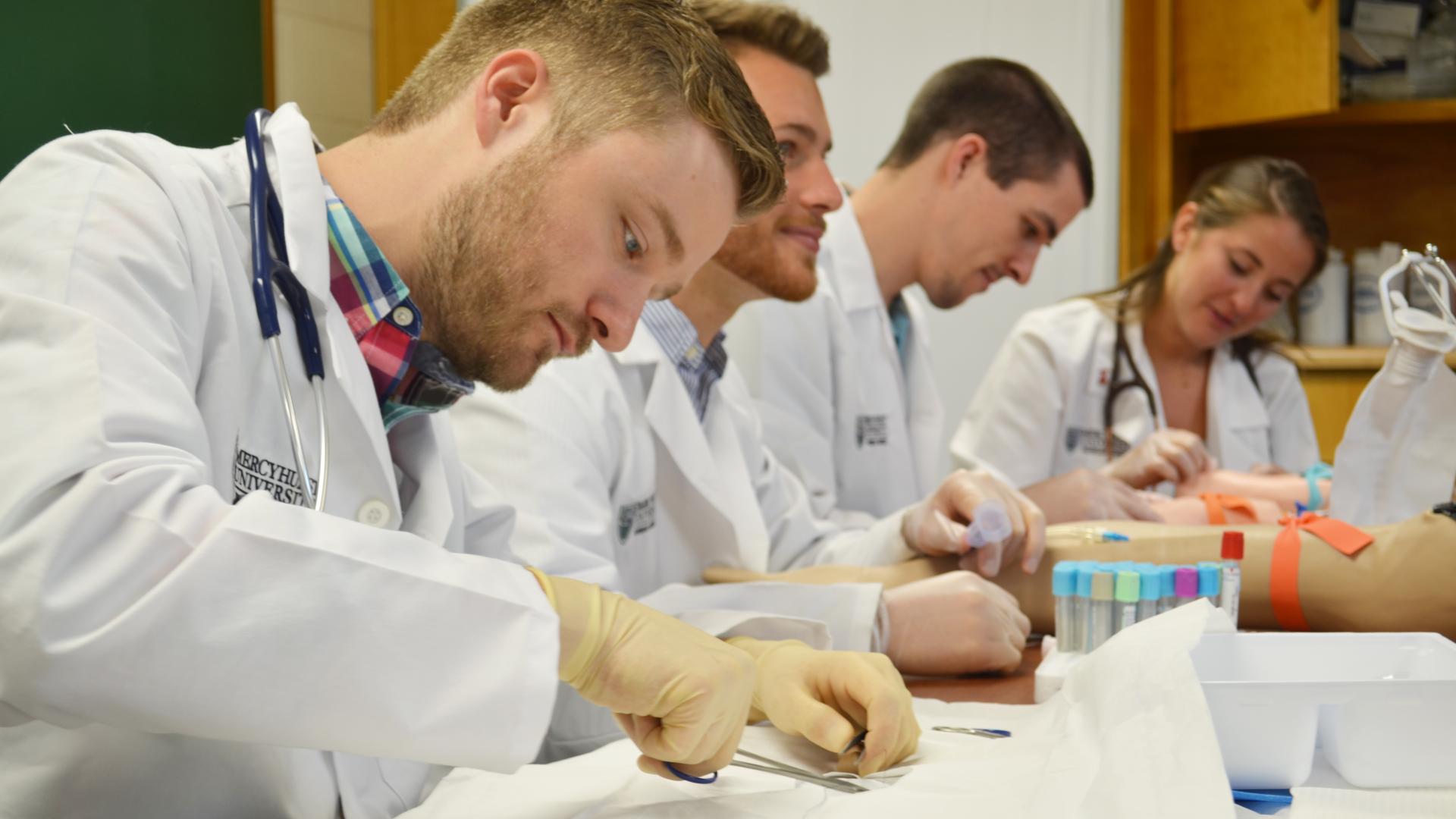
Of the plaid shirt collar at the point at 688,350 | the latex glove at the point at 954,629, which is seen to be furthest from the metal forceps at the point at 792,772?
the plaid shirt collar at the point at 688,350

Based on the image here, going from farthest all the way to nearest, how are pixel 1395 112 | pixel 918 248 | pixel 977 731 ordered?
pixel 1395 112
pixel 918 248
pixel 977 731

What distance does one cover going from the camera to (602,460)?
1500 millimetres

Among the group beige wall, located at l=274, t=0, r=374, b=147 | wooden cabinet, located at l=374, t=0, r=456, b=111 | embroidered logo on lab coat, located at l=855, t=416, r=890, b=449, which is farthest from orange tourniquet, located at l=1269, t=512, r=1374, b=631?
wooden cabinet, located at l=374, t=0, r=456, b=111

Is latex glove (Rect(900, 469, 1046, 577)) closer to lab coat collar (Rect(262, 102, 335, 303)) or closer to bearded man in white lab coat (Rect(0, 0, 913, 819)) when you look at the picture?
bearded man in white lab coat (Rect(0, 0, 913, 819))

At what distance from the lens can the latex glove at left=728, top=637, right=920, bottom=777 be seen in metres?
0.96

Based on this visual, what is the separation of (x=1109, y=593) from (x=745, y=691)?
422 mm

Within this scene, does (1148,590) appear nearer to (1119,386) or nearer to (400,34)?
(1119,386)

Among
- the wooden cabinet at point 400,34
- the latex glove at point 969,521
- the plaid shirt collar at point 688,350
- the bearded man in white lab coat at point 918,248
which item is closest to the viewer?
the latex glove at point 969,521

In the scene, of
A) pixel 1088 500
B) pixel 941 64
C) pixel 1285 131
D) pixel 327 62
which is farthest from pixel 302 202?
pixel 1285 131

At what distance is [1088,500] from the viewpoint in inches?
72.4

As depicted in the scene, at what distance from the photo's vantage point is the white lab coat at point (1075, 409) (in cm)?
263

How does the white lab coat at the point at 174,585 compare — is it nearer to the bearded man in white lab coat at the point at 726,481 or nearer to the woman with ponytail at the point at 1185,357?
the bearded man in white lab coat at the point at 726,481

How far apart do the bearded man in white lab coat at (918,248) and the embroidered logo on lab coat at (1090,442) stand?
28cm

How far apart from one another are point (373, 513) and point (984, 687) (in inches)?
24.5
